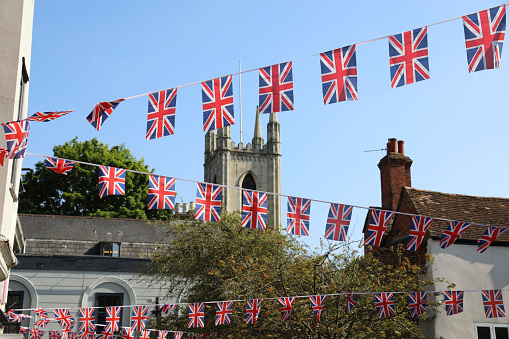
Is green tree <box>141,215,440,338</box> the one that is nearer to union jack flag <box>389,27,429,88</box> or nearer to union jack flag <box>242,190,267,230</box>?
union jack flag <box>242,190,267,230</box>

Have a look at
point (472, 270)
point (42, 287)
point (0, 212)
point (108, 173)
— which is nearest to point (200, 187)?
point (108, 173)

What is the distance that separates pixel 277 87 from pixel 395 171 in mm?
12027

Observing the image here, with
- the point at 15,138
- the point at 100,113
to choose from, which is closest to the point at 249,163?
the point at 100,113

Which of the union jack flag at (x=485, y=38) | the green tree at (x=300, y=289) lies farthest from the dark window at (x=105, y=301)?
the union jack flag at (x=485, y=38)

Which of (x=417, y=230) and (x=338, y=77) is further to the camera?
(x=417, y=230)

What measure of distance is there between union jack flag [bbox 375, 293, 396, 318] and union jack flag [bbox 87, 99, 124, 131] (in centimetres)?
797

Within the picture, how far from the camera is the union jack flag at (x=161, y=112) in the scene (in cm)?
1024

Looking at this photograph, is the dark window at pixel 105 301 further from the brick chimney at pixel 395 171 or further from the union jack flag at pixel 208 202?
the union jack flag at pixel 208 202

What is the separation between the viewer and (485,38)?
902cm

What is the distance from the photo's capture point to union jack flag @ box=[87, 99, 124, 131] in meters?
9.59

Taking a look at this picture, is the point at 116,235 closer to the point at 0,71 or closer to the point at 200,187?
the point at 200,187

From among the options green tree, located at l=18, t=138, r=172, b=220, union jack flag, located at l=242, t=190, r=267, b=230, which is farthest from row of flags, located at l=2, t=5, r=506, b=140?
green tree, located at l=18, t=138, r=172, b=220

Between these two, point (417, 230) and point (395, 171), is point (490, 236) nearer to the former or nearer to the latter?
point (417, 230)

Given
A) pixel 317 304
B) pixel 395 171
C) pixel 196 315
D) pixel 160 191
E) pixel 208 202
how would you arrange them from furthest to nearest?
1. pixel 395 171
2. pixel 196 315
3. pixel 317 304
4. pixel 208 202
5. pixel 160 191
